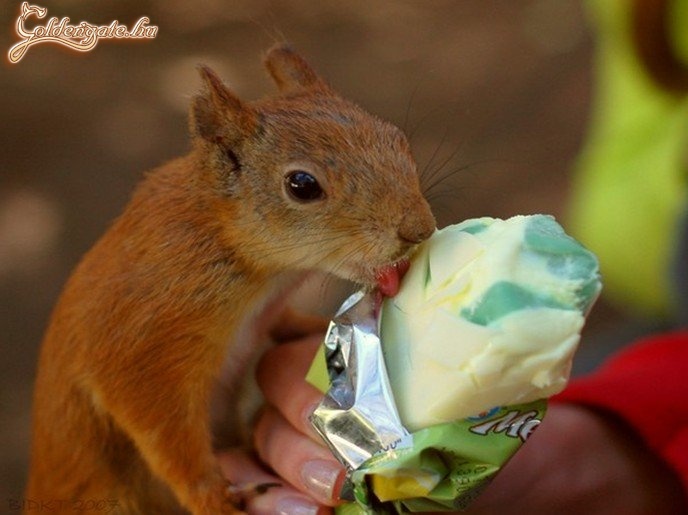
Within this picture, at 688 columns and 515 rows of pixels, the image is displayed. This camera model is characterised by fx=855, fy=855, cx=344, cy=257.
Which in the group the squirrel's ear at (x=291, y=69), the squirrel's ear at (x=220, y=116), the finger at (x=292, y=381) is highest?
the squirrel's ear at (x=291, y=69)

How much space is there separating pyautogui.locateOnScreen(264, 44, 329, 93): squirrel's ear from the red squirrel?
0.02 meters

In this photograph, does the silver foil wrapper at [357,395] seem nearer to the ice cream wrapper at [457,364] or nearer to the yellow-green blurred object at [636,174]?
the ice cream wrapper at [457,364]

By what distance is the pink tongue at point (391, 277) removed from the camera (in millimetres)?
864

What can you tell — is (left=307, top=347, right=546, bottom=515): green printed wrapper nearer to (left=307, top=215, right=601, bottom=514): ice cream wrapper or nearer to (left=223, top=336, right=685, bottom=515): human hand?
(left=307, top=215, right=601, bottom=514): ice cream wrapper

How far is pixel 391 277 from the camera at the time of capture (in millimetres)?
872

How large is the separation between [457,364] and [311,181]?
0.29 metres

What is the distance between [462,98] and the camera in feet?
9.90

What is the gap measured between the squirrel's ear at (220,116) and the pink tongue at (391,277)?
0.77 feet

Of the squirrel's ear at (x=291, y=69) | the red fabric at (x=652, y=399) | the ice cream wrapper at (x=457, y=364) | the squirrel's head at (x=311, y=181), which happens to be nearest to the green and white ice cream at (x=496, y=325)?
the ice cream wrapper at (x=457, y=364)

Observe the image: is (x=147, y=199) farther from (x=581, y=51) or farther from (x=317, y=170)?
(x=581, y=51)

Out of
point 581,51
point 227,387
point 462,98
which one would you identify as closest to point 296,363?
point 227,387

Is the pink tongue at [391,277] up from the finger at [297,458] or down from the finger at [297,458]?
up

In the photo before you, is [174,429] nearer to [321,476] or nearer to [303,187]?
[321,476]

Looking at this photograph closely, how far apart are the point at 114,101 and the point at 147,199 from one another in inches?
73.3
